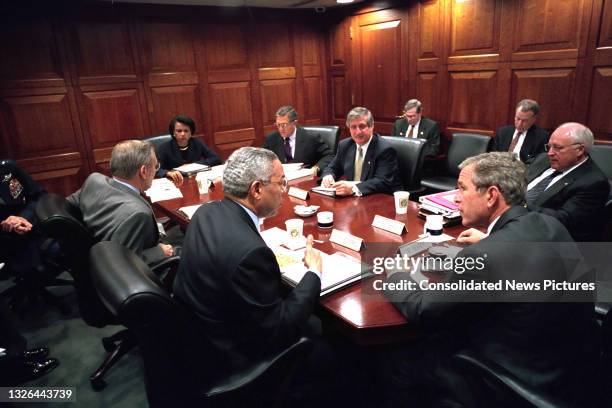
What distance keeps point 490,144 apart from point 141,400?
3.66 metres

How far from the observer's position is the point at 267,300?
1.21 metres

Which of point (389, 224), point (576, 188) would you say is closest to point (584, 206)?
point (576, 188)

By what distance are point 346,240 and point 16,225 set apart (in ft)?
7.36

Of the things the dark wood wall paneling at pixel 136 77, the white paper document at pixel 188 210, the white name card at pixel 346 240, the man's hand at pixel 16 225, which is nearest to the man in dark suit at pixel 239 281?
the white name card at pixel 346 240

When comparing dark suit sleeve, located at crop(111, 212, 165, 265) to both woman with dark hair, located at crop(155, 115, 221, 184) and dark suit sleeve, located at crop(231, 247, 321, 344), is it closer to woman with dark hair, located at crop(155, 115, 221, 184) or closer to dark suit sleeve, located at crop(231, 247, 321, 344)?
dark suit sleeve, located at crop(231, 247, 321, 344)

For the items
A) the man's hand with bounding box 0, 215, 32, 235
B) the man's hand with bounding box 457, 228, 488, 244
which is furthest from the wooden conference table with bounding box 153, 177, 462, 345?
the man's hand with bounding box 0, 215, 32, 235

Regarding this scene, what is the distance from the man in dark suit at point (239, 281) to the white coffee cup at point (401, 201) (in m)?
0.87

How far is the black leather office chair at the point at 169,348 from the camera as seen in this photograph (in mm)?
983

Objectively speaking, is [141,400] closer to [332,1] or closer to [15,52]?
[15,52]

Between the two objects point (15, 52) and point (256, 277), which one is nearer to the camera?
point (256, 277)

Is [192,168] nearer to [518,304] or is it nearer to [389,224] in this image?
[389,224]

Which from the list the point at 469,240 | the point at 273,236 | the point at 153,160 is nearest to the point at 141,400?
the point at 273,236

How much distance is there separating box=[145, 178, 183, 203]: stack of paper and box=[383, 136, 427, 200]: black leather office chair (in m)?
1.62

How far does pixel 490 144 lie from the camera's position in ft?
13.2
